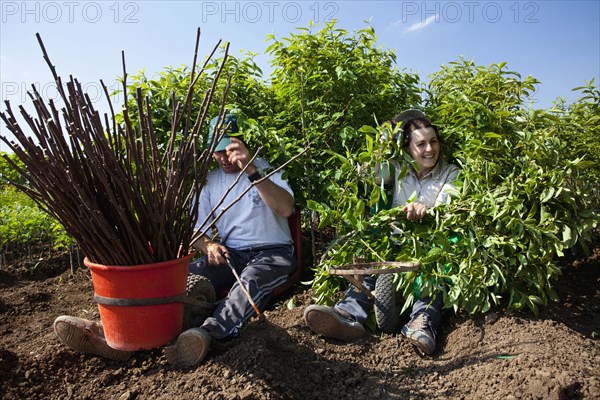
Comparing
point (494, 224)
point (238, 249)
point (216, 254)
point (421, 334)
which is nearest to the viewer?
point (421, 334)

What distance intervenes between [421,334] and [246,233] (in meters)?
1.38

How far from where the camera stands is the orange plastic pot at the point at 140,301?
2336 millimetres

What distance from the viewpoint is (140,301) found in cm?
235

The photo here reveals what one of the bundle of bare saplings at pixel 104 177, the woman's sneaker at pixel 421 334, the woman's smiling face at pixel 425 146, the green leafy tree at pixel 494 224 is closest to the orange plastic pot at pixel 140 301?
the bundle of bare saplings at pixel 104 177

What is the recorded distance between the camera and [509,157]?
2.86m

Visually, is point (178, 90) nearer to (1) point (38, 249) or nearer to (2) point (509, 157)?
(2) point (509, 157)

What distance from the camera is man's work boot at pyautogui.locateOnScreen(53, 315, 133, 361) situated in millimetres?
2539

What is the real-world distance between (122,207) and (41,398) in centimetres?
98

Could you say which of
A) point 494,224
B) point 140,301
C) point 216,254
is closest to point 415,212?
point 494,224

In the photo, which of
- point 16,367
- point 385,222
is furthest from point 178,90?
point 16,367

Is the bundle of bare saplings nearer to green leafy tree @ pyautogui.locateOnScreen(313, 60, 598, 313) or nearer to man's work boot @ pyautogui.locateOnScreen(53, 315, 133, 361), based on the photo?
man's work boot @ pyautogui.locateOnScreen(53, 315, 133, 361)

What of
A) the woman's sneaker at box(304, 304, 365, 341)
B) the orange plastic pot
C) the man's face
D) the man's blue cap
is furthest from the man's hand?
the woman's sneaker at box(304, 304, 365, 341)

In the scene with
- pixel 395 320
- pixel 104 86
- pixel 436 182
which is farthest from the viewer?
pixel 436 182

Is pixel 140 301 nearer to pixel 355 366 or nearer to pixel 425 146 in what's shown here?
pixel 355 366
